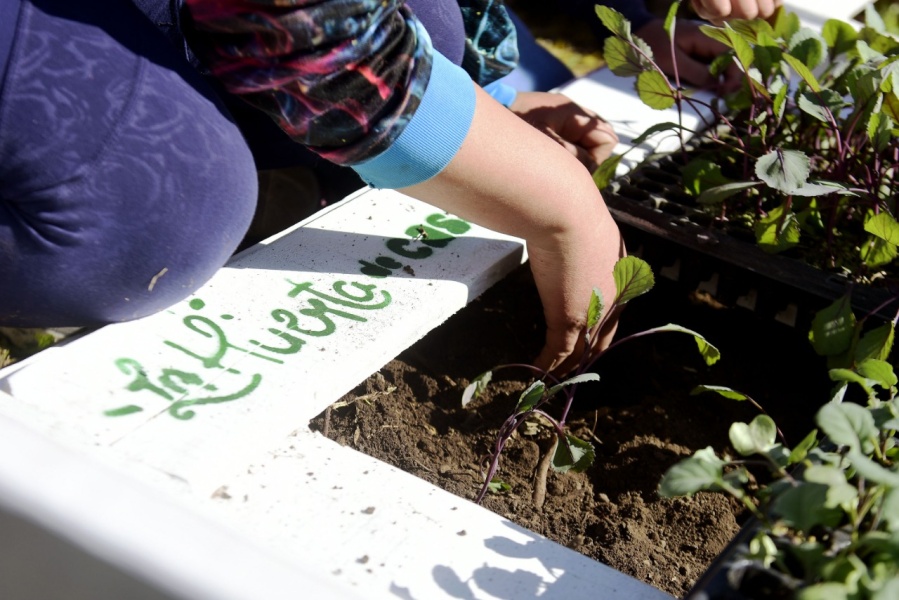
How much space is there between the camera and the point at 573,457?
0.98m

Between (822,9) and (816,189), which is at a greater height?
(816,189)

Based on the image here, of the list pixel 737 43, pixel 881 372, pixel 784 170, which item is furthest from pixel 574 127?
pixel 881 372

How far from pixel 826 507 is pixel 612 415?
0.54 m

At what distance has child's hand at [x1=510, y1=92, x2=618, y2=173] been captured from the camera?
1.51 meters

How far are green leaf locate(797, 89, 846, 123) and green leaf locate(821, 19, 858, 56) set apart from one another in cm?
29

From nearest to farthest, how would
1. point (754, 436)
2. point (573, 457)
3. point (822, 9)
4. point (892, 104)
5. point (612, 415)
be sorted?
point (754, 436) → point (573, 457) → point (892, 104) → point (612, 415) → point (822, 9)

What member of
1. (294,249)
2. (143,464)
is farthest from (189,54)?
(143,464)

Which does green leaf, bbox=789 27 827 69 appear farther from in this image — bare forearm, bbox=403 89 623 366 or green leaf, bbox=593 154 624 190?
bare forearm, bbox=403 89 623 366

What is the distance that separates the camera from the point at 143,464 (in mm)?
810

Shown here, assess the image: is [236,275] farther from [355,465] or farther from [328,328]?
[355,465]

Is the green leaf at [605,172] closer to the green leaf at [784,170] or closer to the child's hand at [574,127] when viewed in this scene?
the child's hand at [574,127]

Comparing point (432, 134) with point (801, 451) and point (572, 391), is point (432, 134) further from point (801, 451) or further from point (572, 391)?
point (801, 451)


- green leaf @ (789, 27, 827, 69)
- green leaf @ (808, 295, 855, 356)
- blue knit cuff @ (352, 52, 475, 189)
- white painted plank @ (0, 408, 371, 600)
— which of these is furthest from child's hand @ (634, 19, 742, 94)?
white painted plank @ (0, 408, 371, 600)

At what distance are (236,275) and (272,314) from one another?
10 cm
